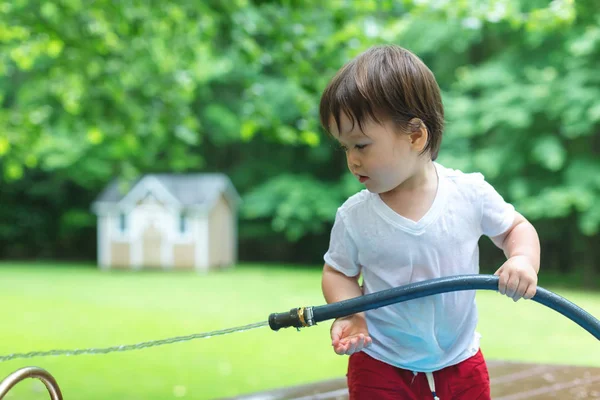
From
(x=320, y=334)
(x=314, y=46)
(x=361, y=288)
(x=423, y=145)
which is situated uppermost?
(x=314, y=46)

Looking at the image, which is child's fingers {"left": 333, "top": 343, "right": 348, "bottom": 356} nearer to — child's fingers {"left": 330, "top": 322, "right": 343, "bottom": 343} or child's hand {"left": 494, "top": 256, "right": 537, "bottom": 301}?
child's fingers {"left": 330, "top": 322, "right": 343, "bottom": 343}

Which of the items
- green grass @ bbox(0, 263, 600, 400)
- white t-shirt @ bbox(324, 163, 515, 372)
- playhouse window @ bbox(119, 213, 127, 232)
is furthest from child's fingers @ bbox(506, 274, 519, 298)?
playhouse window @ bbox(119, 213, 127, 232)

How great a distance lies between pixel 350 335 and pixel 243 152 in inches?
495

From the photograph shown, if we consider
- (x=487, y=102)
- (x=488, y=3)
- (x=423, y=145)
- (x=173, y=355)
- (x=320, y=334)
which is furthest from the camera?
(x=487, y=102)

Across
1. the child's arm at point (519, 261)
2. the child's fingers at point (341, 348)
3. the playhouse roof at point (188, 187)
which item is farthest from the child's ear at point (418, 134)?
the playhouse roof at point (188, 187)

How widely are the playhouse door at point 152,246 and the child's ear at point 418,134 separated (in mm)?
10579

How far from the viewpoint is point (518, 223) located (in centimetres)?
109

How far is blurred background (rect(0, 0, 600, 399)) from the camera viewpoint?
371cm

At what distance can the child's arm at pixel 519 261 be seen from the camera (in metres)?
0.94

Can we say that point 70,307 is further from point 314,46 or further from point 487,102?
point 487,102

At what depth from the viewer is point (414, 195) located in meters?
1.07

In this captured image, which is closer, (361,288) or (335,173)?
(361,288)

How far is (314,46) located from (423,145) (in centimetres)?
284

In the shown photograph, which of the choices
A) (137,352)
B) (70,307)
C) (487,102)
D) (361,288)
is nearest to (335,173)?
(487,102)
